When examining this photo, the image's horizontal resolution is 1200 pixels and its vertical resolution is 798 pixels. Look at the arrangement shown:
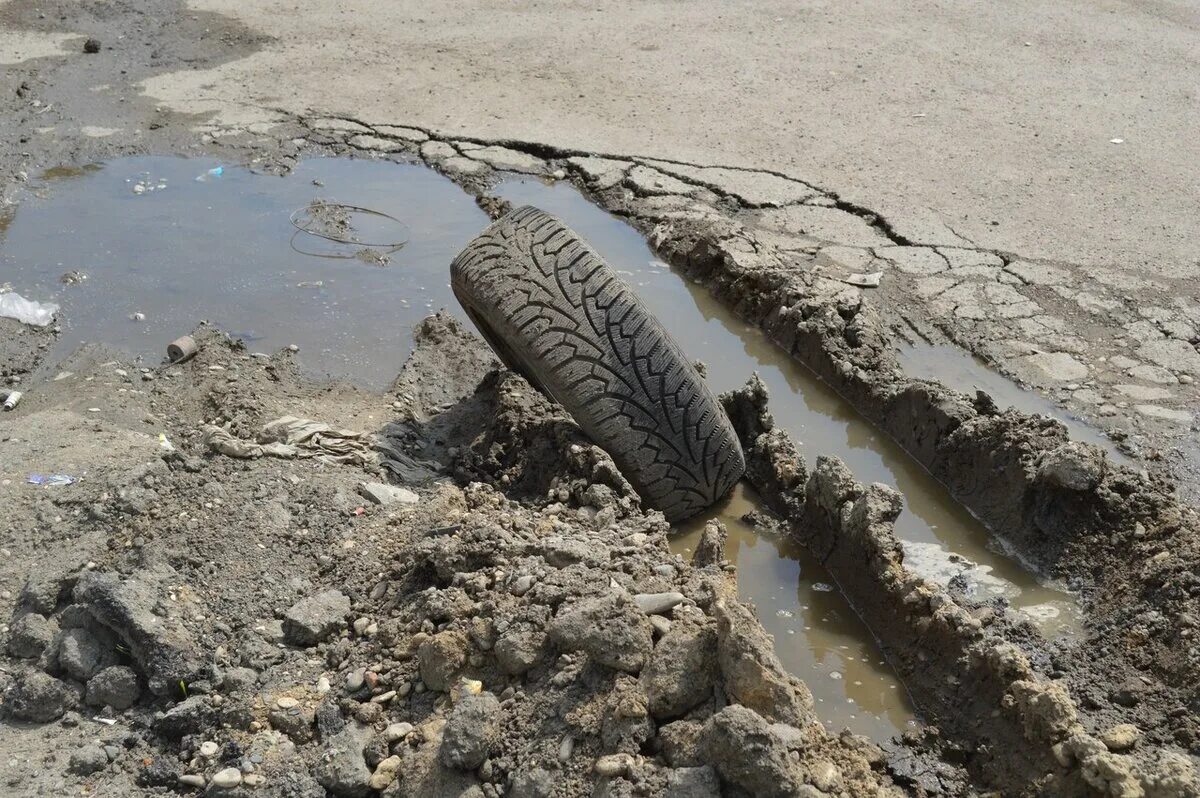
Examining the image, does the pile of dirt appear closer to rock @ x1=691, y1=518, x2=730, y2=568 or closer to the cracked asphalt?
rock @ x1=691, y1=518, x2=730, y2=568

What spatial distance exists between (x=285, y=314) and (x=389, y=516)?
2341mm

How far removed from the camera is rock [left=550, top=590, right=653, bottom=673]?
295 centimetres

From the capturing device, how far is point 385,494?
4.12 m

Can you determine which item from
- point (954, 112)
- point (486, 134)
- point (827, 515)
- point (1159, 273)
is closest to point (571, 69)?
point (486, 134)

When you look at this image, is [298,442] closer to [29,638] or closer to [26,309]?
[29,638]

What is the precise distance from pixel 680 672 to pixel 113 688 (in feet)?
5.43

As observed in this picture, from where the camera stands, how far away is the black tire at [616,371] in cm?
430

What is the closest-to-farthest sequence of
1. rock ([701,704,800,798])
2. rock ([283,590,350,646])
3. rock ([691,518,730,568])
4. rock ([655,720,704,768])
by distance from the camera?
rock ([701,704,800,798]) < rock ([655,720,704,768]) < rock ([283,590,350,646]) < rock ([691,518,730,568])

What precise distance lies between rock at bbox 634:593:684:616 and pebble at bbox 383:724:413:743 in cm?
74

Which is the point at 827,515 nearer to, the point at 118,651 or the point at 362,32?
the point at 118,651

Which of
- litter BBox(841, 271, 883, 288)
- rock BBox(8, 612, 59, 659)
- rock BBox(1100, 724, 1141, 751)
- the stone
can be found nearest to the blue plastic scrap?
rock BBox(8, 612, 59, 659)

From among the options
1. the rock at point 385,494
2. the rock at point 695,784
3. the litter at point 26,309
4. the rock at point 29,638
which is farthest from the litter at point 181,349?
the rock at point 695,784

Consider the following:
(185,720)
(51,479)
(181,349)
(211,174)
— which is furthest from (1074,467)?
(211,174)

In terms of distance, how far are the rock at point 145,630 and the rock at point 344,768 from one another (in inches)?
20.1
